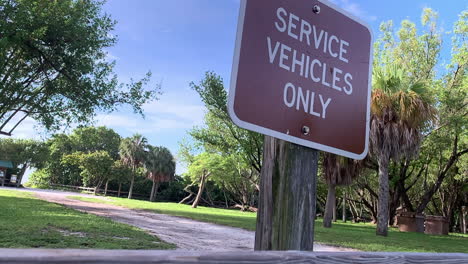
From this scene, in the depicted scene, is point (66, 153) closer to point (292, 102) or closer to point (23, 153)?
point (23, 153)

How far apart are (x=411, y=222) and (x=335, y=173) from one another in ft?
20.7

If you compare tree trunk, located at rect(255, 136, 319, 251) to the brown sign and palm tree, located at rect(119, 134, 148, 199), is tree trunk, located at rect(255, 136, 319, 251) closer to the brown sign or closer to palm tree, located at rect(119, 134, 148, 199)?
the brown sign

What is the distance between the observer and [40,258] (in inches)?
35.4

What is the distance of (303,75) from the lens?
1725 millimetres

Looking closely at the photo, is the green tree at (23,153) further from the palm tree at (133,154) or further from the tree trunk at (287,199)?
the tree trunk at (287,199)

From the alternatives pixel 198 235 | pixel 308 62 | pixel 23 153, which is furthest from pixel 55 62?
pixel 23 153

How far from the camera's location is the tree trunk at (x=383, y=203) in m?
14.6

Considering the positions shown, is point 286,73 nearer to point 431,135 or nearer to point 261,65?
point 261,65

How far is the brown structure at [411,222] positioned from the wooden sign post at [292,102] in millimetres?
21094

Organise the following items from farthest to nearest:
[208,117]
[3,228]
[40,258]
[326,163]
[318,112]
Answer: [208,117]
[326,163]
[3,228]
[318,112]
[40,258]

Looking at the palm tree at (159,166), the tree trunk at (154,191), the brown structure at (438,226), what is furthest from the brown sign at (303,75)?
the tree trunk at (154,191)

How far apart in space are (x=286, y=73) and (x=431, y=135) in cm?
2094

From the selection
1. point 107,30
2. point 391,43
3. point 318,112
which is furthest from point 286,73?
point 391,43

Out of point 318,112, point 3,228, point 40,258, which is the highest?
point 318,112
